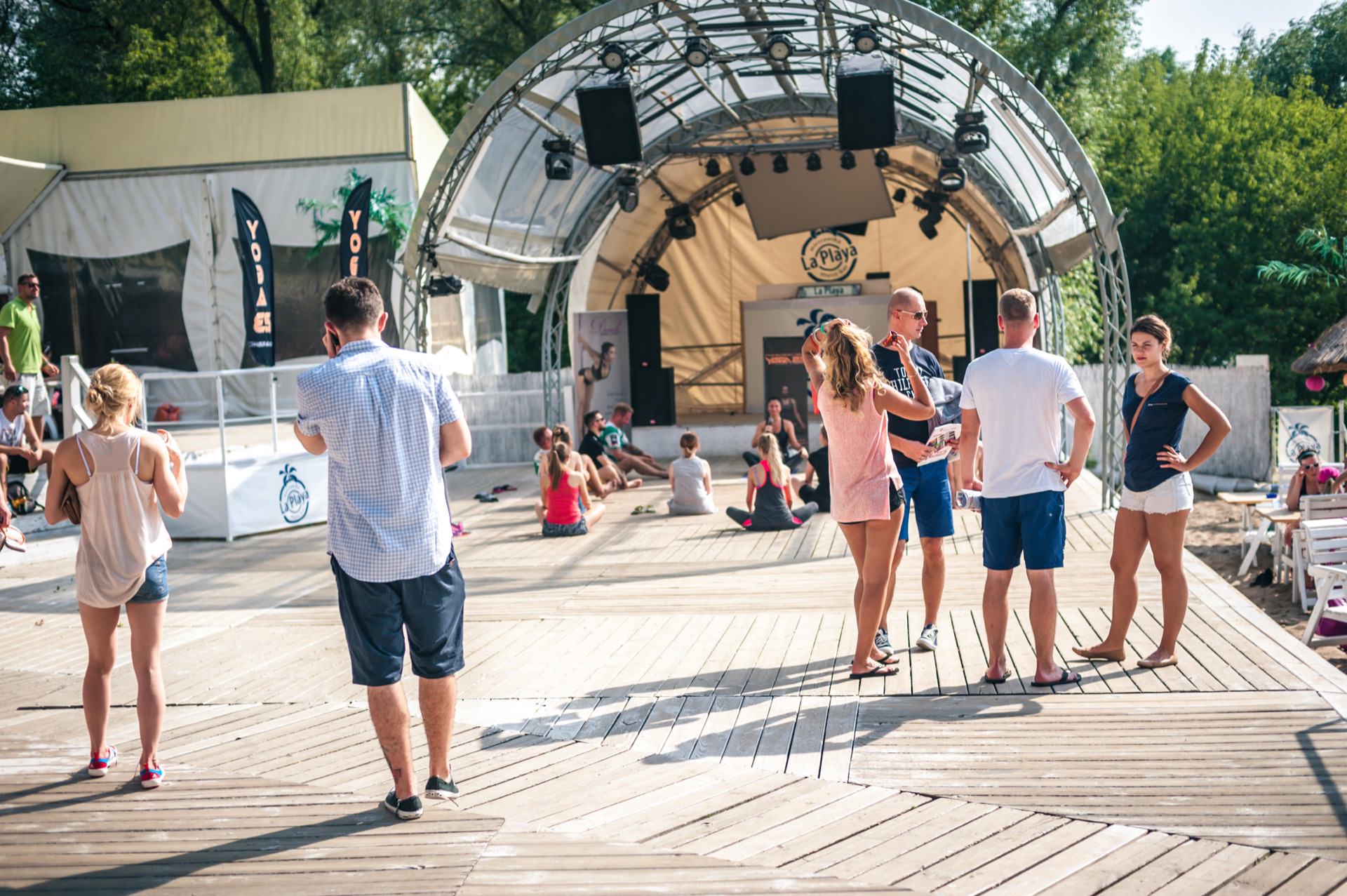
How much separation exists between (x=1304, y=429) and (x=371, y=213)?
44.4 feet

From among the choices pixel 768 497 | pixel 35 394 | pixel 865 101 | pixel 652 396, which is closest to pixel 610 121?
pixel 865 101

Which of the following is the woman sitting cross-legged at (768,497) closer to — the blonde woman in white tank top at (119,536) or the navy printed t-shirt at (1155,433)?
the navy printed t-shirt at (1155,433)

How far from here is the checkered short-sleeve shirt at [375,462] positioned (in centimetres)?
364

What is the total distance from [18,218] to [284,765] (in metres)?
19.1

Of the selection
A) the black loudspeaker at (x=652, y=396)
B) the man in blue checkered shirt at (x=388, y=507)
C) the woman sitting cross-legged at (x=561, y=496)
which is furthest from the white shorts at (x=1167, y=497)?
the black loudspeaker at (x=652, y=396)

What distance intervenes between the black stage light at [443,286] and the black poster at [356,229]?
1.19m

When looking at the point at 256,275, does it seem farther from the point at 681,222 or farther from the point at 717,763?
the point at 717,763

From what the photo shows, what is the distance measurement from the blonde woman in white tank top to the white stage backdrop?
14.9 meters

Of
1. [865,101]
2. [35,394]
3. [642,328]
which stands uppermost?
[865,101]

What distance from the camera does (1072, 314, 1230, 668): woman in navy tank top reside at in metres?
5.05

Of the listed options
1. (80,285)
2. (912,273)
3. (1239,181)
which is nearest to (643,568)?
(912,273)

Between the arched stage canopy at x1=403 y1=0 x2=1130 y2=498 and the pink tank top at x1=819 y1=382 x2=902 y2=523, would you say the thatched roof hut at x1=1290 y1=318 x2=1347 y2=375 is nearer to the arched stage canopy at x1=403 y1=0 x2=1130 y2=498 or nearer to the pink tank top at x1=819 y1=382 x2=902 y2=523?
the arched stage canopy at x1=403 y1=0 x2=1130 y2=498

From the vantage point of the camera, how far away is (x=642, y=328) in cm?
1816

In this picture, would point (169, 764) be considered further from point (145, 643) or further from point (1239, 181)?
point (1239, 181)
